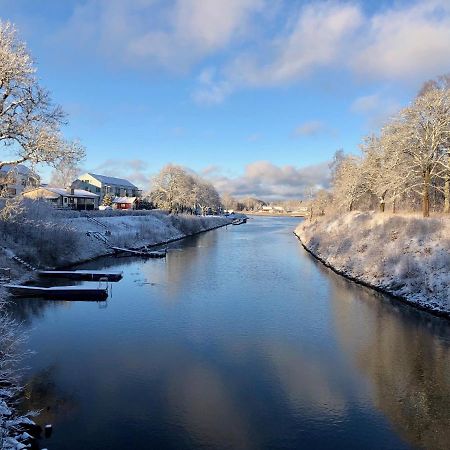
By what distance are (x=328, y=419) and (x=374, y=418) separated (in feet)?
4.65

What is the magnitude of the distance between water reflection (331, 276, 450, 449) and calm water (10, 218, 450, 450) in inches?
2.2

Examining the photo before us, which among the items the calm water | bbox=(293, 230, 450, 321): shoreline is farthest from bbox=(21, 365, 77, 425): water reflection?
bbox=(293, 230, 450, 321): shoreline

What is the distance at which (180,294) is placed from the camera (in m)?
28.0

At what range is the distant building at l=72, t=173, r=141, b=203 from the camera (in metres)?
113

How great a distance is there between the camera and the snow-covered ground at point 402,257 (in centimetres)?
2475

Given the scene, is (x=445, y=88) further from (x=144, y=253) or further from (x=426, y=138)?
(x=144, y=253)

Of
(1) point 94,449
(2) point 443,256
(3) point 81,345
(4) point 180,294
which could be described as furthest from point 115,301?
(2) point 443,256

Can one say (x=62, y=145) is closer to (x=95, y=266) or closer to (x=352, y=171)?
(x=95, y=266)

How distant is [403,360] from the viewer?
16.8m

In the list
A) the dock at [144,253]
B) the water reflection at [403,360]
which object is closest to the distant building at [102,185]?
the dock at [144,253]

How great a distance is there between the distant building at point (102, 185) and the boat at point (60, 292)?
82774 mm

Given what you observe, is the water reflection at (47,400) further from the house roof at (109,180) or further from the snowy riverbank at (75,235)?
the house roof at (109,180)

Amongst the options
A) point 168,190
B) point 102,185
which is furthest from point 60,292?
point 102,185

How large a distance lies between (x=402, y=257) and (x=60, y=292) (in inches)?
909
